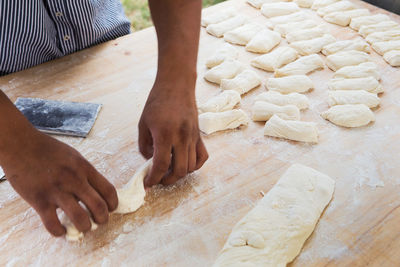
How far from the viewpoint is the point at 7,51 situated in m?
1.78

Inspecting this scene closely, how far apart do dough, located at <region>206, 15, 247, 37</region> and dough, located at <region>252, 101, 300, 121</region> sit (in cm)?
70

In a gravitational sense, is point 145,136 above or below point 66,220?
above

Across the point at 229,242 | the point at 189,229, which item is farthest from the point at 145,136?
the point at 229,242

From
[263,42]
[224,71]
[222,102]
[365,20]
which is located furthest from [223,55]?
[365,20]

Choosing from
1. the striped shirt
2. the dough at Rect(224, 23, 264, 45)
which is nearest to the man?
the striped shirt

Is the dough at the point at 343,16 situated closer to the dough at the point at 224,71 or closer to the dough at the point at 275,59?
the dough at the point at 275,59

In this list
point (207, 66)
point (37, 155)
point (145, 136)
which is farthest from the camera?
point (207, 66)

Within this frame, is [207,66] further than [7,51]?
Yes

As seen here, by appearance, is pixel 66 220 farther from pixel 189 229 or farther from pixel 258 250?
pixel 258 250

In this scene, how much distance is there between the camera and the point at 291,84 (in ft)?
6.00

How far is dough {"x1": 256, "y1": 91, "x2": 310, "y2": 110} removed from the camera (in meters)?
1.74

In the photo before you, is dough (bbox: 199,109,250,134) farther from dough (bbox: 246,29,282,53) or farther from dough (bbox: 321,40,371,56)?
dough (bbox: 321,40,371,56)

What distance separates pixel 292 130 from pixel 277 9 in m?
1.15

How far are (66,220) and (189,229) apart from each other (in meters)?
0.42
